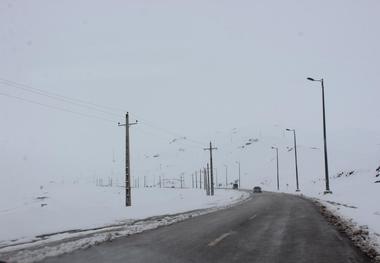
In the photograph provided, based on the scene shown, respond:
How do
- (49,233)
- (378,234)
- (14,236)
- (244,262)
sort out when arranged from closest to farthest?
(244,262) → (378,234) → (14,236) → (49,233)

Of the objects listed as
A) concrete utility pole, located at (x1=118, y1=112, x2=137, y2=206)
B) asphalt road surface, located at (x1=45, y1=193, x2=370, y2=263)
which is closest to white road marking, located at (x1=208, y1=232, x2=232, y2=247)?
asphalt road surface, located at (x1=45, y1=193, x2=370, y2=263)

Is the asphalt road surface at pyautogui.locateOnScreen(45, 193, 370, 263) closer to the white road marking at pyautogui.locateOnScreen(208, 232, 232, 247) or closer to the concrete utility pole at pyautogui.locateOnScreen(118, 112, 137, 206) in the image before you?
the white road marking at pyautogui.locateOnScreen(208, 232, 232, 247)

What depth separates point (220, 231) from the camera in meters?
15.9

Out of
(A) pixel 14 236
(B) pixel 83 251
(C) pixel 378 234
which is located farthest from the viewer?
(A) pixel 14 236

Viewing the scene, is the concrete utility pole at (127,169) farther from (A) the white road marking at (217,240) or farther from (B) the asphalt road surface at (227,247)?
(A) the white road marking at (217,240)

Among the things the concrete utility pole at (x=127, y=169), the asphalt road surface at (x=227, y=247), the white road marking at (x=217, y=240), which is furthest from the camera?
the concrete utility pole at (x=127, y=169)

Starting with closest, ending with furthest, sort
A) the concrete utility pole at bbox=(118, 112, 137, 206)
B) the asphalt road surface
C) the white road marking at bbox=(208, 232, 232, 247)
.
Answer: the asphalt road surface
the white road marking at bbox=(208, 232, 232, 247)
the concrete utility pole at bbox=(118, 112, 137, 206)

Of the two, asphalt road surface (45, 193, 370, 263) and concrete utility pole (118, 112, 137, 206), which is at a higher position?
concrete utility pole (118, 112, 137, 206)

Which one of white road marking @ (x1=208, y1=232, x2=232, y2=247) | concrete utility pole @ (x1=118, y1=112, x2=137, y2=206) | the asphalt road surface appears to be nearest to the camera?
the asphalt road surface

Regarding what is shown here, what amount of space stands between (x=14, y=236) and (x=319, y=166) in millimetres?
171072

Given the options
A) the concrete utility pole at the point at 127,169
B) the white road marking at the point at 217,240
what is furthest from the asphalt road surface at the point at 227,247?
the concrete utility pole at the point at 127,169

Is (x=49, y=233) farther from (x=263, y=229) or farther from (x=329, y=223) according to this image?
(x=329, y=223)

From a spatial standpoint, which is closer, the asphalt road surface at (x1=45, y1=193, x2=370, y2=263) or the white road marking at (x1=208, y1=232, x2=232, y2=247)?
the asphalt road surface at (x1=45, y1=193, x2=370, y2=263)

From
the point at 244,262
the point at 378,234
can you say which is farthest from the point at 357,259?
the point at 378,234
